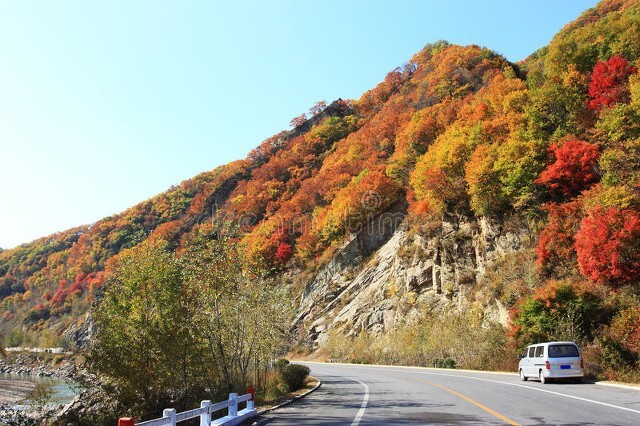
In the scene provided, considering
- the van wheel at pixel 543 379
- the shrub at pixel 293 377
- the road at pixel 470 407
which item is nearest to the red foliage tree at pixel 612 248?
the van wheel at pixel 543 379

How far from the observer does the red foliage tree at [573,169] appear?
3466 centimetres

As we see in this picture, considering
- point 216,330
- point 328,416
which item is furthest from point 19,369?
point 328,416

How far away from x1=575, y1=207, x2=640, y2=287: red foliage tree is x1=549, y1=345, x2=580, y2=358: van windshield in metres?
8.95

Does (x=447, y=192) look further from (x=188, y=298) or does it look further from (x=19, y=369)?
(x=19, y=369)

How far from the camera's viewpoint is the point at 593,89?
42781 millimetres

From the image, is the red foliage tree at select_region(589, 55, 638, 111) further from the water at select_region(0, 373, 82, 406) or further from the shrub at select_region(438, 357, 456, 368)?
the water at select_region(0, 373, 82, 406)

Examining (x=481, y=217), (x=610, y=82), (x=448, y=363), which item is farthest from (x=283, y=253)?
(x=610, y=82)

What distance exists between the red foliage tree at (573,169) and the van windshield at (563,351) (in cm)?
1881

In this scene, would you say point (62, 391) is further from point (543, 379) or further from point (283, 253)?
point (543, 379)

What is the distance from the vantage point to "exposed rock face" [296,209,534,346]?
39.8m

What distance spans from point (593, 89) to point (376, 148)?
34.8 metres

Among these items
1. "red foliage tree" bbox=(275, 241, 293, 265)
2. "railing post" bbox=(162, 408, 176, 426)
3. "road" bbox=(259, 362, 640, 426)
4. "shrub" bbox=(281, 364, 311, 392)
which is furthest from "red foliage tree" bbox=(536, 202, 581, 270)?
"red foliage tree" bbox=(275, 241, 293, 265)

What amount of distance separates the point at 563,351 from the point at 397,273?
2908cm

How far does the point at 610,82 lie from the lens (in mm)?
41531
